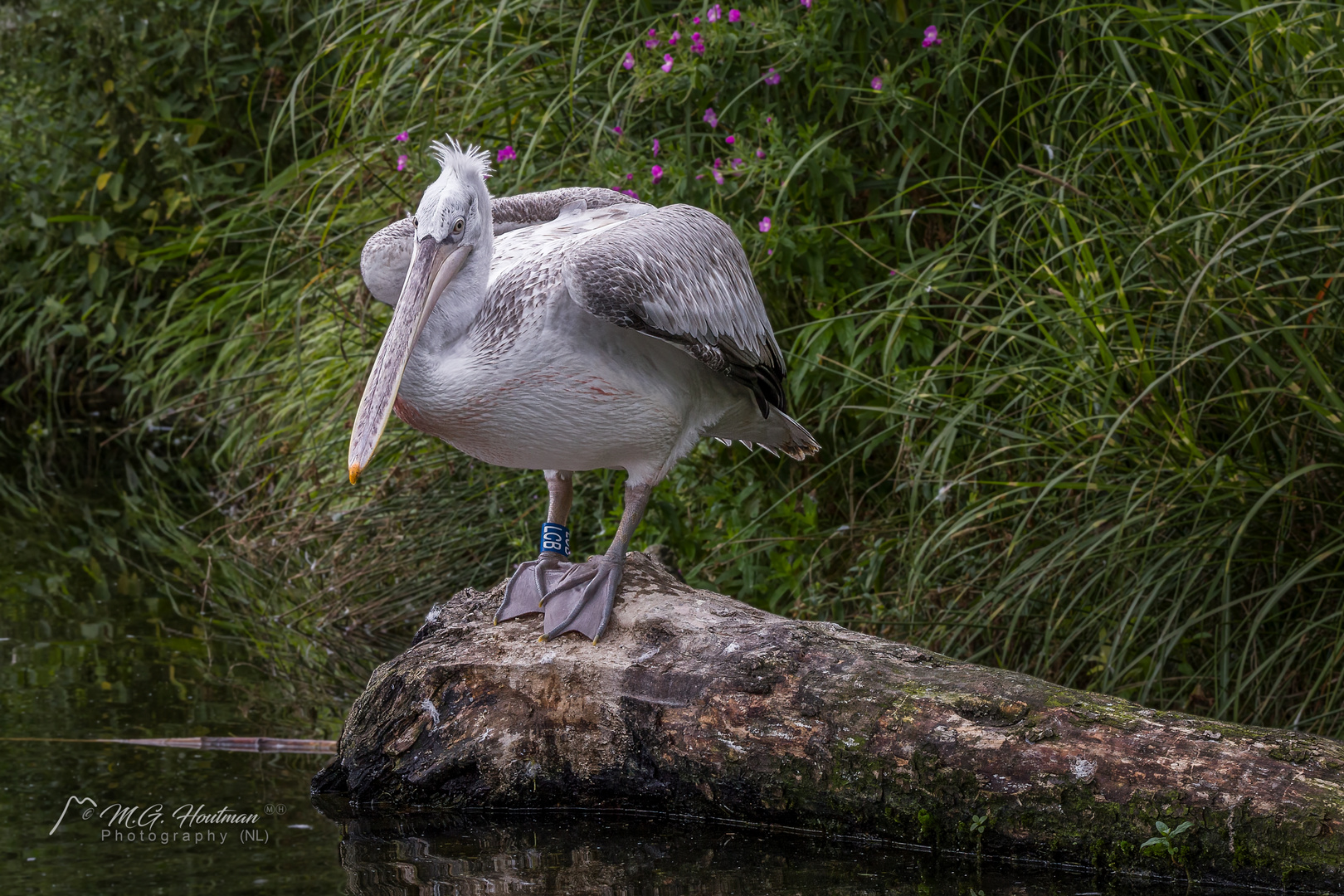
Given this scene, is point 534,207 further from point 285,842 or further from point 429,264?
point 285,842

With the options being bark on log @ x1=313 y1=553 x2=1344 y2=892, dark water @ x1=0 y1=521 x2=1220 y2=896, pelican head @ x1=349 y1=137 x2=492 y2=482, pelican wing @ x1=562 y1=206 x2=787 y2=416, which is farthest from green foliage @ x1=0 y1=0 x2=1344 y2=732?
pelican head @ x1=349 y1=137 x2=492 y2=482

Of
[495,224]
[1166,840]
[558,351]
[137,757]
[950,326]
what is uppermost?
[495,224]

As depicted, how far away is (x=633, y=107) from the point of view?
15.1ft

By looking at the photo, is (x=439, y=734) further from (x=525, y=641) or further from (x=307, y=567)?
(x=307, y=567)

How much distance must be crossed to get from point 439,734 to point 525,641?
0.27m

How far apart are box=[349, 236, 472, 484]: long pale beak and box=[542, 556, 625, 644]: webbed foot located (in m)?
0.56

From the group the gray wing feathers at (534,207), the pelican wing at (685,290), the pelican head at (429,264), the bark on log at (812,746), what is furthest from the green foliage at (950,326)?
the pelican head at (429,264)

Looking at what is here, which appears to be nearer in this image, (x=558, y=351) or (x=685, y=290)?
(x=558, y=351)

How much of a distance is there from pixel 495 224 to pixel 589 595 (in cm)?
106

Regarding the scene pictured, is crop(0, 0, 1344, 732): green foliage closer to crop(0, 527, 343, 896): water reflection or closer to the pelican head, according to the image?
crop(0, 527, 343, 896): water reflection

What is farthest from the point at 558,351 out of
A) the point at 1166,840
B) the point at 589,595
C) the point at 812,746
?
the point at 1166,840

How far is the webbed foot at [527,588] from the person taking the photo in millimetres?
3018

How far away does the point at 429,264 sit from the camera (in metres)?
2.79

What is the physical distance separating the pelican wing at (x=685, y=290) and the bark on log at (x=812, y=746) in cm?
56
